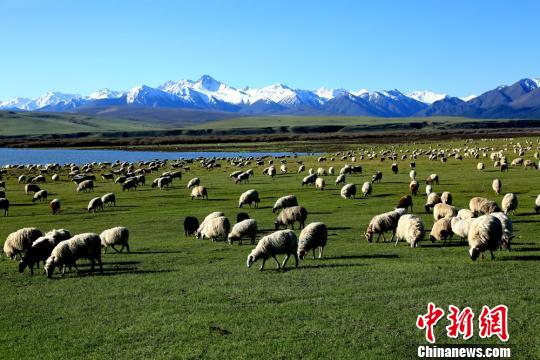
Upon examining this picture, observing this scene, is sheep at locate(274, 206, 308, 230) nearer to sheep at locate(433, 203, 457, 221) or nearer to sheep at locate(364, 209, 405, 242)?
sheep at locate(364, 209, 405, 242)

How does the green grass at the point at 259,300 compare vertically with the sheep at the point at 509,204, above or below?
below

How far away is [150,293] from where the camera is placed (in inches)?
663

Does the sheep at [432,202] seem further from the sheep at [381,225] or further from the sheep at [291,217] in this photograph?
the sheep at [291,217]

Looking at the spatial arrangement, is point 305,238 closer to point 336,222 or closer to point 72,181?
point 336,222

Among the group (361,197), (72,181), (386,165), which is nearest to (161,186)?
(72,181)

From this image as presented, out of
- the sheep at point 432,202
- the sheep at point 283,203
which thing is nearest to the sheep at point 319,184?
the sheep at point 283,203

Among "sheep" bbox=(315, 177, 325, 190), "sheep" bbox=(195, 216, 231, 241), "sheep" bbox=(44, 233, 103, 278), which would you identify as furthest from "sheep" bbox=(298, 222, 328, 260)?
"sheep" bbox=(315, 177, 325, 190)

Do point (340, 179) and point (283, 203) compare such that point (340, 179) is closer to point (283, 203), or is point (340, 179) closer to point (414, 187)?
point (414, 187)

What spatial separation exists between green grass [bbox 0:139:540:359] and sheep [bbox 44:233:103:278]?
20.5 inches

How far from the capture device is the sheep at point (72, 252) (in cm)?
2005

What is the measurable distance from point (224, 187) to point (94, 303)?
37.6 meters

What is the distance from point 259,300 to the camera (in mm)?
15594

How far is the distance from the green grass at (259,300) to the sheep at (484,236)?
472 mm

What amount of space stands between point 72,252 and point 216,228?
8296mm
